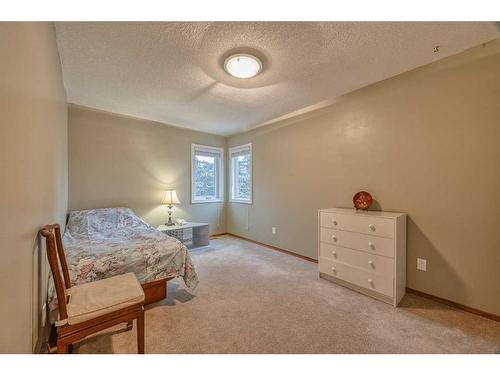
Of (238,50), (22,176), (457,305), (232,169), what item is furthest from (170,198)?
(457,305)

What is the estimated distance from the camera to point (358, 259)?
2.34 meters

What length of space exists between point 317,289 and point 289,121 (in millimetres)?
2620

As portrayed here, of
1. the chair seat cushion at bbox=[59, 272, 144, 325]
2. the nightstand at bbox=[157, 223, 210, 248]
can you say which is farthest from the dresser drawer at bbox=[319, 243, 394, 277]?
the nightstand at bbox=[157, 223, 210, 248]

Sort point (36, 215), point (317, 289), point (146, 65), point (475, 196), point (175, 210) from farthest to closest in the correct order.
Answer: point (175, 210), point (317, 289), point (146, 65), point (475, 196), point (36, 215)

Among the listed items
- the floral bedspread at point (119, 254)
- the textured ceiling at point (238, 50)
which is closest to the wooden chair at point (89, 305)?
the floral bedspread at point (119, 254)

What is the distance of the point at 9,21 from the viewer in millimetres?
859

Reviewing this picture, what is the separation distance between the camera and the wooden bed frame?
2.08 metres

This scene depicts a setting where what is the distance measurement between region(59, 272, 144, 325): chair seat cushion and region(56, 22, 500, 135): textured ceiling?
1.94 m

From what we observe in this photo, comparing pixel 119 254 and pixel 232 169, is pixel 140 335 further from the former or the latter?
pixel 232 169

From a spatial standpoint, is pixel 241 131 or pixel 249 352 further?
pixel 241 131

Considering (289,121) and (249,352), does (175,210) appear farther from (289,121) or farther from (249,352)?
(249,352)

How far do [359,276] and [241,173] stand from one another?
3.15 meters
